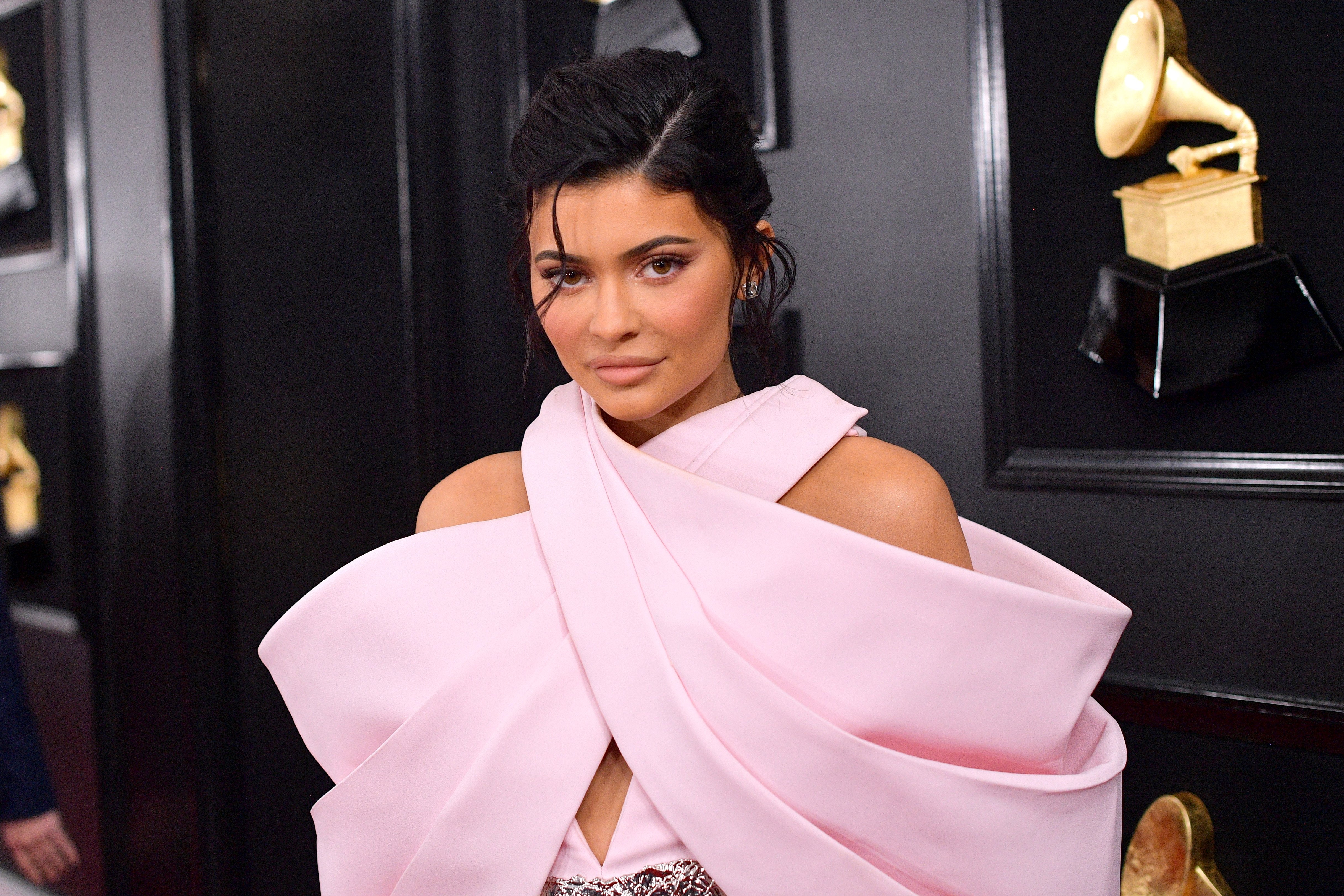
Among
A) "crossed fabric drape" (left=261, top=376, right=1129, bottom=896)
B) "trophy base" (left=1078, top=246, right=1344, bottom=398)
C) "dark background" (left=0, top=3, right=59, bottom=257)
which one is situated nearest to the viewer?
"crossed fabric drape" (left=261, top=376, right=1129, bottom=896)

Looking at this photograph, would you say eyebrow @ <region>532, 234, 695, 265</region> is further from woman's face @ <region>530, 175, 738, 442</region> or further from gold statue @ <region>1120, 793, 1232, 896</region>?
gold statue @ <region>1120, 793, 1232, 896</region>

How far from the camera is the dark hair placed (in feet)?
2.15

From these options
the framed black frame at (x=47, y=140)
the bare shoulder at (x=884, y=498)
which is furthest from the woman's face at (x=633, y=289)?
the framed black frame at (x=47, y=140)

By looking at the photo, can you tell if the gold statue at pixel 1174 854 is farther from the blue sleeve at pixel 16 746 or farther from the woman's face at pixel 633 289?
the blue sleeve at pixel 16 746

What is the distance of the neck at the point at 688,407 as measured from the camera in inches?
29.4

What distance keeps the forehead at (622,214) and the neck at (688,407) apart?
13cm

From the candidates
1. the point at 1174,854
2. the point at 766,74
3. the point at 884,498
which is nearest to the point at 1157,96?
the point at 766,74

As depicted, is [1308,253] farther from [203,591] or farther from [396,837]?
[203,591]

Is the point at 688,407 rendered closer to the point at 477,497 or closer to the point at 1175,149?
the point at 477,497

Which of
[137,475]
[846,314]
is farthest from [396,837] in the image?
[846,314]

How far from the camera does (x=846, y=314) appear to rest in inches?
43.6

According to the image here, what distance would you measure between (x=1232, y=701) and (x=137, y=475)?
1.21 m

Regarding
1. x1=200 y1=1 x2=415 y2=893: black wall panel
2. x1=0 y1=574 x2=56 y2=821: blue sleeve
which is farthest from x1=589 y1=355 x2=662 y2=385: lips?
x1=0 y1=574 x2=56 y2=821: blue sleeve

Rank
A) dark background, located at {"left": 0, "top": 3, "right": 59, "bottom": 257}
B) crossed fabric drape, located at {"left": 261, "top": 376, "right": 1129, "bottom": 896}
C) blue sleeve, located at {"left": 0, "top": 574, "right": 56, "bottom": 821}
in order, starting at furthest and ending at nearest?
dark background, located at {"left": 0, "top": 3, "right": 59, "bottom": 257} < blue sleeve, located at {"left": 0, "top": 574, "right": 56, "bottom": 821} < crossed fabric drape, located at {"left": 261, "top": 376, "right": 1129, "bottom": 896}
